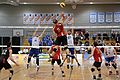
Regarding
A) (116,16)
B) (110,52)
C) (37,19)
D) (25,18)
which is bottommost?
(110,52)

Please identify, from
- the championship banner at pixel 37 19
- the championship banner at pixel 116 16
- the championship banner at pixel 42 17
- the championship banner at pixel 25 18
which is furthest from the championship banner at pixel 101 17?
the championship banner at pixel 25 18

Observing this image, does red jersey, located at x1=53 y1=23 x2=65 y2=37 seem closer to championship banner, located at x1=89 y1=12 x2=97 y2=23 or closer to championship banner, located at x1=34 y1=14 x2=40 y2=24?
championship banner, located at x1=34 y1=14 x2=40 y2=24

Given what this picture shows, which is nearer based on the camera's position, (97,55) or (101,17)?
(97,55)

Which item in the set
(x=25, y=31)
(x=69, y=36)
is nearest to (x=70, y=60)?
(x=69, y=36)

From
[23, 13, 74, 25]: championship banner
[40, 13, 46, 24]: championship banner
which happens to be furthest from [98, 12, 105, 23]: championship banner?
[40, 13, 46, 24]: championship banner

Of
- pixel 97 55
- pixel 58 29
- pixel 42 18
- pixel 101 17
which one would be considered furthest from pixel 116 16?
pixel 97 55

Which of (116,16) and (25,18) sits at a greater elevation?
(116,16)

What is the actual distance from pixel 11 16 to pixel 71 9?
7646mm

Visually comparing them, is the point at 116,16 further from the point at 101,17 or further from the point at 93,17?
the point at 93,17

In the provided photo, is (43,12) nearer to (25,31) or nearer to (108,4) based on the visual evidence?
(25,31)

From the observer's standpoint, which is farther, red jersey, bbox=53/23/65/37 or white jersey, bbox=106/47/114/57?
white jersey, bbox=106/47/114/57

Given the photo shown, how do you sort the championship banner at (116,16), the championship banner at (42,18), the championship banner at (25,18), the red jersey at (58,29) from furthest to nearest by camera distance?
the championship banner at (25,18), the championship banner at (42,18), the championship banner at (116,16), the red jersey at (58,29)

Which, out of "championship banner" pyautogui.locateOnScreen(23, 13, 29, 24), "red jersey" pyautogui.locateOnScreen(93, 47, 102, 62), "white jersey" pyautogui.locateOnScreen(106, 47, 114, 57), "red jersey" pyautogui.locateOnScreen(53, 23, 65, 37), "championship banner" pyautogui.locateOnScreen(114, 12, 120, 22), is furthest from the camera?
"championship banner" pyautogui.locateOnScreen(23, 13, 29, 24)

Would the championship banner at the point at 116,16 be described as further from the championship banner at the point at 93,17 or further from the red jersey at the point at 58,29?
the red jersey at the point at 58,29
